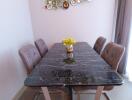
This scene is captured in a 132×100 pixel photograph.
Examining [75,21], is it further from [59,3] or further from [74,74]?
[74,74]

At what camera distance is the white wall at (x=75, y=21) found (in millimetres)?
3193

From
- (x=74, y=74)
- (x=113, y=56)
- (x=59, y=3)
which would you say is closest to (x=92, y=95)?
(x=113, y=56)

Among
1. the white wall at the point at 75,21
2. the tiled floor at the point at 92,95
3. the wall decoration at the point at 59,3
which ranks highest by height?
the wall decoration at the point at 59,3

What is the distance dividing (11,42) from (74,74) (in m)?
1.37

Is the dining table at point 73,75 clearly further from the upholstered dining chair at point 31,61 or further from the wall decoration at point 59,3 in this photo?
the wall decoration at point 59,3

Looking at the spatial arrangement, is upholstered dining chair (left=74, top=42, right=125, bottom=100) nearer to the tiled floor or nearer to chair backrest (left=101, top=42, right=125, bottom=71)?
chair backrest (left=101, top=42, right=125, bottom=71)

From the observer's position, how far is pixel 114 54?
198 cm

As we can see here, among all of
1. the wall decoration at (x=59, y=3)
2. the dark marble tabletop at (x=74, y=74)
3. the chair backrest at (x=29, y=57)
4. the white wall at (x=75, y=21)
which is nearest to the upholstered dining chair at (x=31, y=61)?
the chair backrest at (x=29, y=57)

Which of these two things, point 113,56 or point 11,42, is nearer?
point 113,56

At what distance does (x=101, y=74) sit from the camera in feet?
5.08

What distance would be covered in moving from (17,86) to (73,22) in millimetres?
1766

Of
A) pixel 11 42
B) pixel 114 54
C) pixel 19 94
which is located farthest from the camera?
pixel 19 94

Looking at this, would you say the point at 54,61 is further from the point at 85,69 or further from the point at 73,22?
the point at 73,22

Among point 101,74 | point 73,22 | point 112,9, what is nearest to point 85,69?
point 101,74
